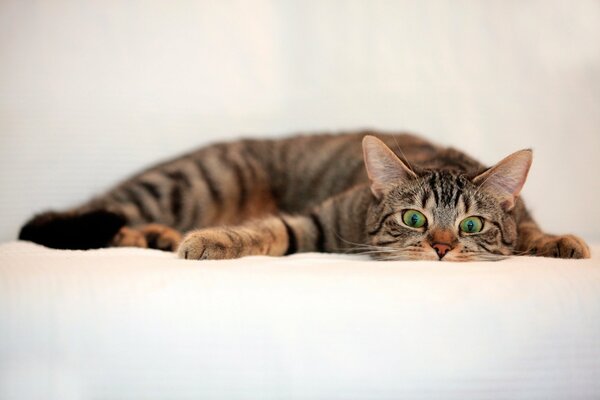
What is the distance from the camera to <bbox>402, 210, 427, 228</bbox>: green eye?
1.51 meters

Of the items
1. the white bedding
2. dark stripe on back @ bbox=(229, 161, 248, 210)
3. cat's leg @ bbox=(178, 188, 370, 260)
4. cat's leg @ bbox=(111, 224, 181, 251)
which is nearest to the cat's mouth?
cat's leg @ bbox=(178, 188, 370, 260)

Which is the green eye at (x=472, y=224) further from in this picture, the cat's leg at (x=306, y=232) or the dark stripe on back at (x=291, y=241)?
the dark stripe on back at (x=291, y=241)

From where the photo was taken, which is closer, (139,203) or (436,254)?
(436,254)

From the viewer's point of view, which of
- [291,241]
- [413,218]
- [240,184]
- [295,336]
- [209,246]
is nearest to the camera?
[295,336]

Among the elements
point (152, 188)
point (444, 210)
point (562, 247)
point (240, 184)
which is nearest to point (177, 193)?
point (152, 188)

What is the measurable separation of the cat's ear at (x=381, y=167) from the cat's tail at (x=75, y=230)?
0.72 m

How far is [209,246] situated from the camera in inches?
55.2

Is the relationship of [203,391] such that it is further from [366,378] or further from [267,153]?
[267,153]

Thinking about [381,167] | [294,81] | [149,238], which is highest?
[294,81]

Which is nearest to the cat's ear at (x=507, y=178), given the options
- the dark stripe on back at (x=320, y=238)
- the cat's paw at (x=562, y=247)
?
the cat's paw at (x=562, y=247)

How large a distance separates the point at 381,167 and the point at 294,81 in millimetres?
788

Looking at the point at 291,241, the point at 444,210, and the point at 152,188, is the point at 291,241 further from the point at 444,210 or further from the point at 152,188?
the point at 152,188

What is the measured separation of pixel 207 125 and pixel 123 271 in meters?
1.16

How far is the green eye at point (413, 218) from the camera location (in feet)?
4.95
